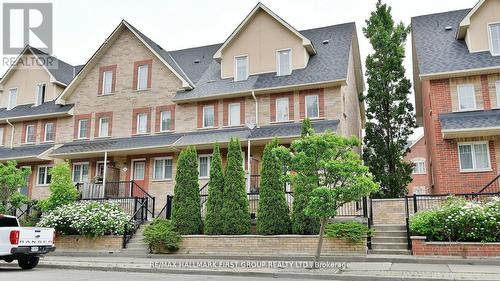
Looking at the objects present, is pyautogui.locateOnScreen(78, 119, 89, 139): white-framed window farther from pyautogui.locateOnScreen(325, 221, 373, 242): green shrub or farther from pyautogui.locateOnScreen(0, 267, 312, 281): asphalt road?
pyautogui.locateOnScreen(325, 221, 373, 242): green shrub

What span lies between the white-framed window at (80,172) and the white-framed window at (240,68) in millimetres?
10013

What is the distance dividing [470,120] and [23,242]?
17.3 meters

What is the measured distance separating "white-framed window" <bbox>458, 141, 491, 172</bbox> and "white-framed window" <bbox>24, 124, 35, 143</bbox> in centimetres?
2425

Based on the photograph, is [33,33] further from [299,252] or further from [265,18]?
[299,252]

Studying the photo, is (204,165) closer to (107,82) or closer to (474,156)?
(107,82)

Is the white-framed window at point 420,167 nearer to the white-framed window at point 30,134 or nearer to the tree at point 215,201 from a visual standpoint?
the tree at point 215,201

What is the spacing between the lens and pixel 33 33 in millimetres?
24234

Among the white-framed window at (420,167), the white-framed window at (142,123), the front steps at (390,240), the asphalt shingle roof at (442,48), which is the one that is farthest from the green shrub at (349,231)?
the white-framed window at (420,167)

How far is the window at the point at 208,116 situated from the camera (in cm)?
2286

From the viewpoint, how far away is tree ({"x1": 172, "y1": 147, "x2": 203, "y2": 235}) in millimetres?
16750

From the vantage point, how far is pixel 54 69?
2916 centimetres

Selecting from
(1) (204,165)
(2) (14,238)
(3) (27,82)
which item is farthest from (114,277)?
(3) (27,82)

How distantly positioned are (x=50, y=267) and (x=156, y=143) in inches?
359

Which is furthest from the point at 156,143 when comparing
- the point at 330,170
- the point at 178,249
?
the point at 330,170
